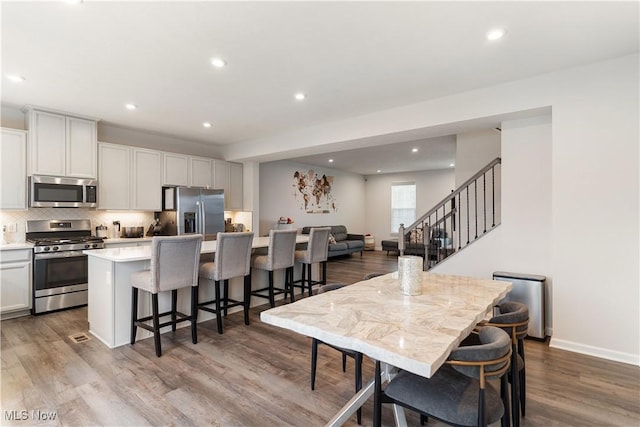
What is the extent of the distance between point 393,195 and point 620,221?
8204mm

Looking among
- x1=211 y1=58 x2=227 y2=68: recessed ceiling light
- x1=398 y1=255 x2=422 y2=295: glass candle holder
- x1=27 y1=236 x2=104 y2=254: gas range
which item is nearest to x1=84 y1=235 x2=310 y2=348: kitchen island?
x1=27 y1=236 x2=104 y2=254: gas range

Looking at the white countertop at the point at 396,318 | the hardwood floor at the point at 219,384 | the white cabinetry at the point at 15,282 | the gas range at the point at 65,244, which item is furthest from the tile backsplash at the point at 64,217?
the white countertop at the point at 396,318

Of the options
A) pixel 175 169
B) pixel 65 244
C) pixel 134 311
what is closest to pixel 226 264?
pixel 134 311

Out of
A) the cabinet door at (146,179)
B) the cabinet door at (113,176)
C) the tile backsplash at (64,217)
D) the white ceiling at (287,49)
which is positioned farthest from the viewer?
the cabinet door at (146,179)

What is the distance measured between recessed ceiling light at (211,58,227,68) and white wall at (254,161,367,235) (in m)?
4.90

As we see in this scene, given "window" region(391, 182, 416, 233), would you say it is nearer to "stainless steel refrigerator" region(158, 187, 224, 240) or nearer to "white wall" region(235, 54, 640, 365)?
"stainless steel refrigerator" region(158, 187, 224, 240)

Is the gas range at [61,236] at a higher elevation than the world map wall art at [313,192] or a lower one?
lower

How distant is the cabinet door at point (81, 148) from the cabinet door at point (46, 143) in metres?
0.07

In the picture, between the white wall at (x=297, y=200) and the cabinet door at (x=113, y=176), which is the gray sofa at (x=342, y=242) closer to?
the white wall at (x=297, y=200)

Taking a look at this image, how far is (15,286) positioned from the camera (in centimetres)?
397

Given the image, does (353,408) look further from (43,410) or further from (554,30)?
(554,30)

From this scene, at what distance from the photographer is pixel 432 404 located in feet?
4.85

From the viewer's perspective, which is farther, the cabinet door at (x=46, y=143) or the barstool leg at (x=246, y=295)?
the cabinet door at (x=46, y=143)

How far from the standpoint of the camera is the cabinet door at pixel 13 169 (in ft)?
13.2
